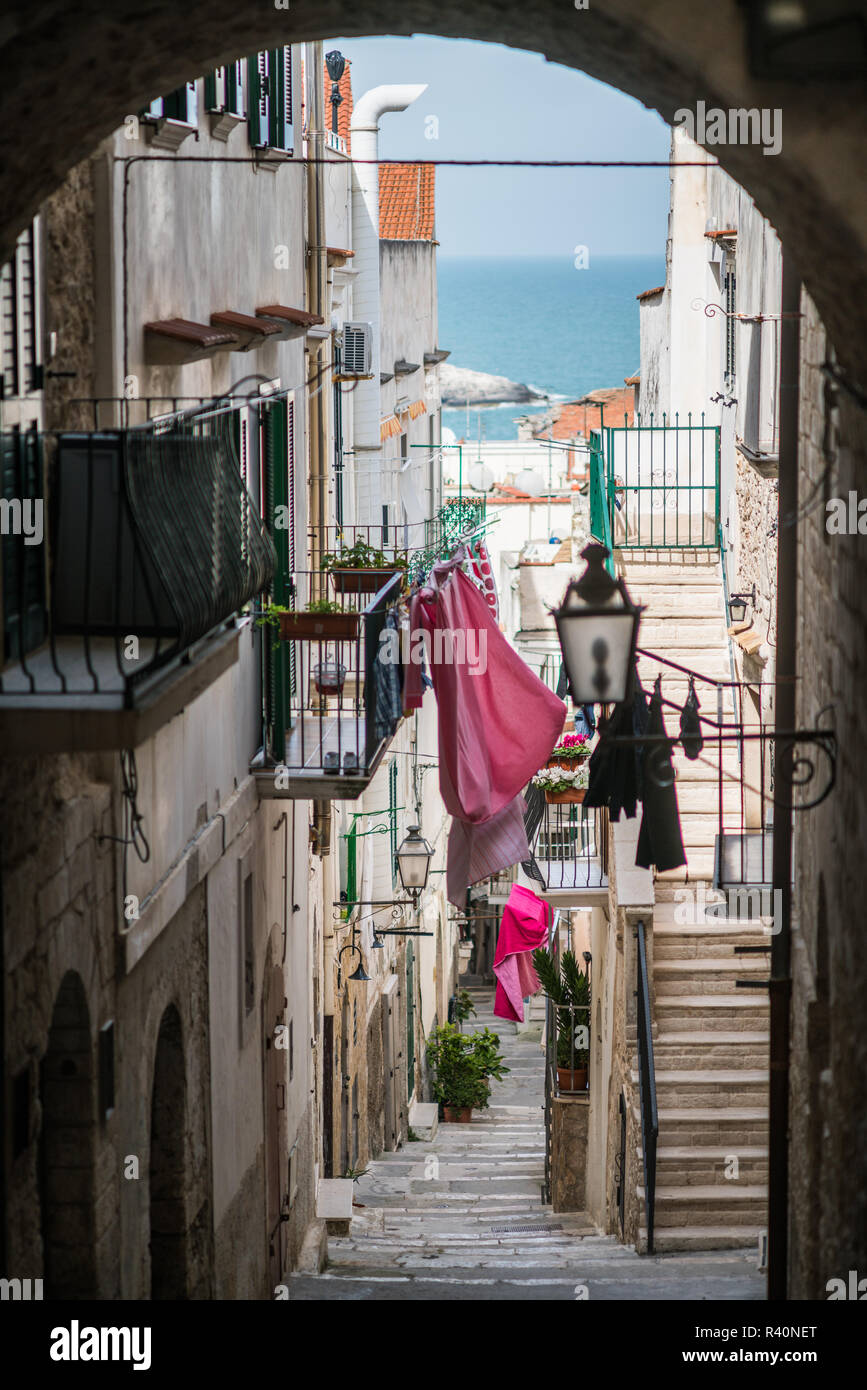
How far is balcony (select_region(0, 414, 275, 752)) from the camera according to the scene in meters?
6.14

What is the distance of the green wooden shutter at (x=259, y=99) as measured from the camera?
11.4 m

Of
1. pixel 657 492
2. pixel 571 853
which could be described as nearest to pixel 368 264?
pixel 657 492

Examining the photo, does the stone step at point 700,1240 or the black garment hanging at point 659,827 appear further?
the stone step at point 700,1240

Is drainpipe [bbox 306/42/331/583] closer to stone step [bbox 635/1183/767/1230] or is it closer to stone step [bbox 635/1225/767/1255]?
stone step [bbox 635/1183/767/1230]

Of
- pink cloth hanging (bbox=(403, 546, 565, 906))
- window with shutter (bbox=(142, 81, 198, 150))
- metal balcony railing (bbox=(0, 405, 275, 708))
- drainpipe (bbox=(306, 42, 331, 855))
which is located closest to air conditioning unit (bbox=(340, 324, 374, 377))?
drainpipe (bbox=(306, 42, 331, 855))

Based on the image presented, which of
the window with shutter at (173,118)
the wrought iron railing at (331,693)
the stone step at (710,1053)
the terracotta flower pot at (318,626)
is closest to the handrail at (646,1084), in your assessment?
the stone step at (710,1053)

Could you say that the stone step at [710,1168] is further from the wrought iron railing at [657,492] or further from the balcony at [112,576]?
the wrought iron railing at [657,492]

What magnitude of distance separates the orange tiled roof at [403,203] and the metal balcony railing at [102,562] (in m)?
22.3

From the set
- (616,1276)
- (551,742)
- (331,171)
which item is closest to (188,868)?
(551,742)

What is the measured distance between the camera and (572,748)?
15.7m

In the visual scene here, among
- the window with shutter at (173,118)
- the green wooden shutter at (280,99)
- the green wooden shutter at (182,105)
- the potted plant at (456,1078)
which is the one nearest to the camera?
the window with shutter at (173,118)

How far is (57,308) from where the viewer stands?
7.29 meters

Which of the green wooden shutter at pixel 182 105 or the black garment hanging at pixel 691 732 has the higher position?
the green wooden shutter at pixel 182 105

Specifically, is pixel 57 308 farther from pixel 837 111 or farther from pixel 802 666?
pixel 802 666
